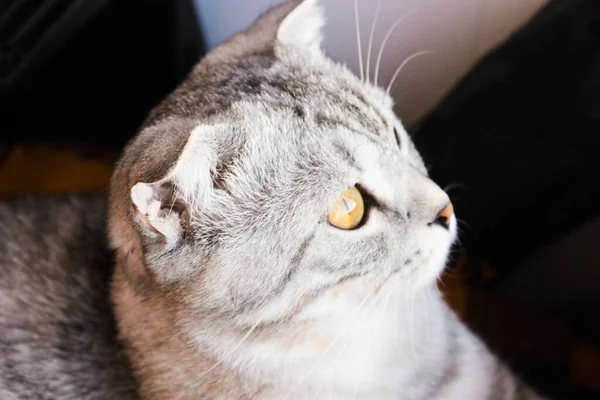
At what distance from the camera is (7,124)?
55.3 inches

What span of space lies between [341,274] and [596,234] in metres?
0.76

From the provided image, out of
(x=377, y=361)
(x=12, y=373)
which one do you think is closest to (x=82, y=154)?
(x=12, y=373)

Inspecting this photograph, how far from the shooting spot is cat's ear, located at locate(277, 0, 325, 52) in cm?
87

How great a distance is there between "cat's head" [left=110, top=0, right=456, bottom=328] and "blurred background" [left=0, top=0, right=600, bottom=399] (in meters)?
0.39

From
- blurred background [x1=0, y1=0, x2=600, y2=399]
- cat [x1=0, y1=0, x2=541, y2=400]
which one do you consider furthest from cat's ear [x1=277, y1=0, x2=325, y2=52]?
blurred background [x1=0, y1=0, x2=600, y2=399]

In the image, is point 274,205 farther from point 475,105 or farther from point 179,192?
point 475,105

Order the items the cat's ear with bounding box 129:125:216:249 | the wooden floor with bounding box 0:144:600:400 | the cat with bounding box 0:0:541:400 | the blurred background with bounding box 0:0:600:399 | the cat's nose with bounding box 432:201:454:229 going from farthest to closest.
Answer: the wooden floor with bounding box 0:144:600:400
the blurred background with bounding box 0:0:600:399
the cat's nose with bounding box 432:201:454:229
the cat with bounding box 0:0:541:400
the cat's ear with bounding box 129:125:216:249

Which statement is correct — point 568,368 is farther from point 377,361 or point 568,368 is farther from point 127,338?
point 127,338

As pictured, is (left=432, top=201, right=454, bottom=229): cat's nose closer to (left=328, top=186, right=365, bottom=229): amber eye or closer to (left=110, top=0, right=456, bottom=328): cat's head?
(left=110, top=0, right=456, bottom=328): cat's head

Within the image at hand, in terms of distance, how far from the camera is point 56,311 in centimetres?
98

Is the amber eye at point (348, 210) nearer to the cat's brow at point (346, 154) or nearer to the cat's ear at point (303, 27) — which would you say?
the cat's brow at point (346, 154)

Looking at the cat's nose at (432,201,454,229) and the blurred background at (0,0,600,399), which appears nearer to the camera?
the cat's nose at (432,201,454,229)

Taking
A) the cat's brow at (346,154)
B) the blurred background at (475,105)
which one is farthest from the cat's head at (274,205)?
the blurred background at (475,105)

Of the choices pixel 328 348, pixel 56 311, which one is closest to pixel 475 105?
pixel 328 348
